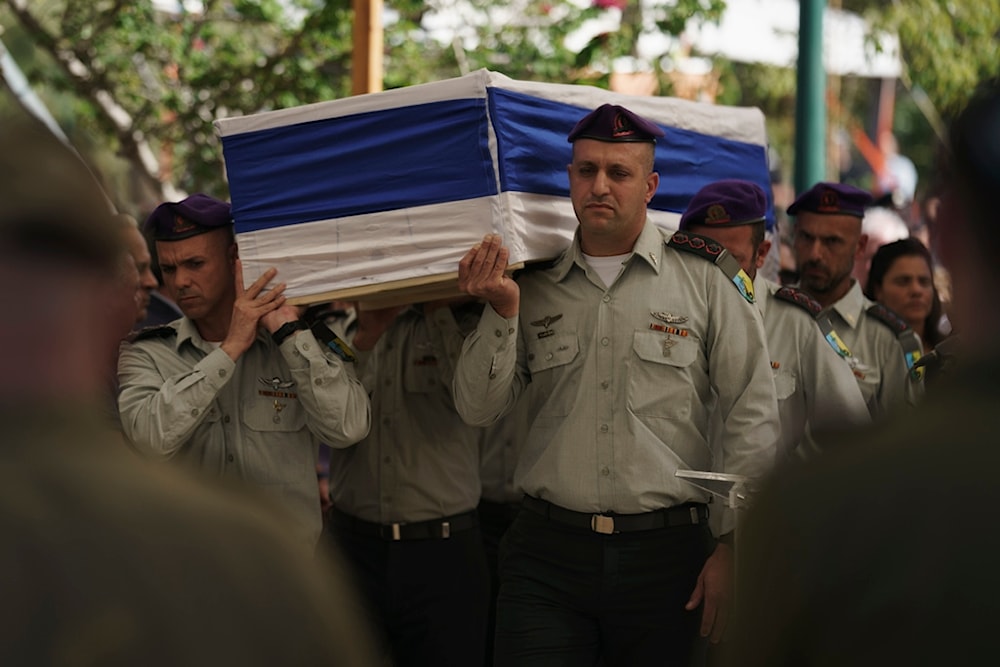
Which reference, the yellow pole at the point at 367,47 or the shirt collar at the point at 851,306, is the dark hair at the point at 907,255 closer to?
the shirt collar at the point at 851,306

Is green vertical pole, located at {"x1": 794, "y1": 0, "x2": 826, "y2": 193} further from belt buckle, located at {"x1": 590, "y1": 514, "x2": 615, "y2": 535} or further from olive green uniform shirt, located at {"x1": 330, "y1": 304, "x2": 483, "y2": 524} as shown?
belt buckle, located at {"x1": 590, "y1": 514, "x2": 615, "y2": 535}

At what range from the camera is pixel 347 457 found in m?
4.81

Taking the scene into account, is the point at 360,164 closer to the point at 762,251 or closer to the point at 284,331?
the point at 284,331

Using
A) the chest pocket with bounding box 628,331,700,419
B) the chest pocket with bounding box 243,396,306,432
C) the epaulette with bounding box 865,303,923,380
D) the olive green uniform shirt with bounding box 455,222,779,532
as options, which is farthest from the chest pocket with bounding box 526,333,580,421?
the epaulette with bounding box 865,303,923,380

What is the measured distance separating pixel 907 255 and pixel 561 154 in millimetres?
2472

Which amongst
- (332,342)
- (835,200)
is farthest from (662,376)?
(835,200)

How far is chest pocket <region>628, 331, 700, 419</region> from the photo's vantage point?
12.9 feet

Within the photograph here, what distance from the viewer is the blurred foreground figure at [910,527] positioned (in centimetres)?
130

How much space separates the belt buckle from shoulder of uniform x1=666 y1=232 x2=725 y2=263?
0.85 metres

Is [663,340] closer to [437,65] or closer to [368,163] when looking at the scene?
[368,163]

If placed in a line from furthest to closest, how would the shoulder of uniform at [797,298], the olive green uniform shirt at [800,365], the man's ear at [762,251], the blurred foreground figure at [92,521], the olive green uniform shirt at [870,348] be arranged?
the olive green uniform shirt at [870,348] → the man's ear at [762,251] → the shoulder of uniform at [797,298] → the olive green uniform shirt at [800,365] → the blurred foreground figure at [92,521]

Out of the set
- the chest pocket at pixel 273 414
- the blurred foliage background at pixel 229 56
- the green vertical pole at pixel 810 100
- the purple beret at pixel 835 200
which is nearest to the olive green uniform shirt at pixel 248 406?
the chest pocket at pixel 273 414

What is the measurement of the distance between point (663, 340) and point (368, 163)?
1049mm

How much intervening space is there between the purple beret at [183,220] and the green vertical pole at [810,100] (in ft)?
14.3
